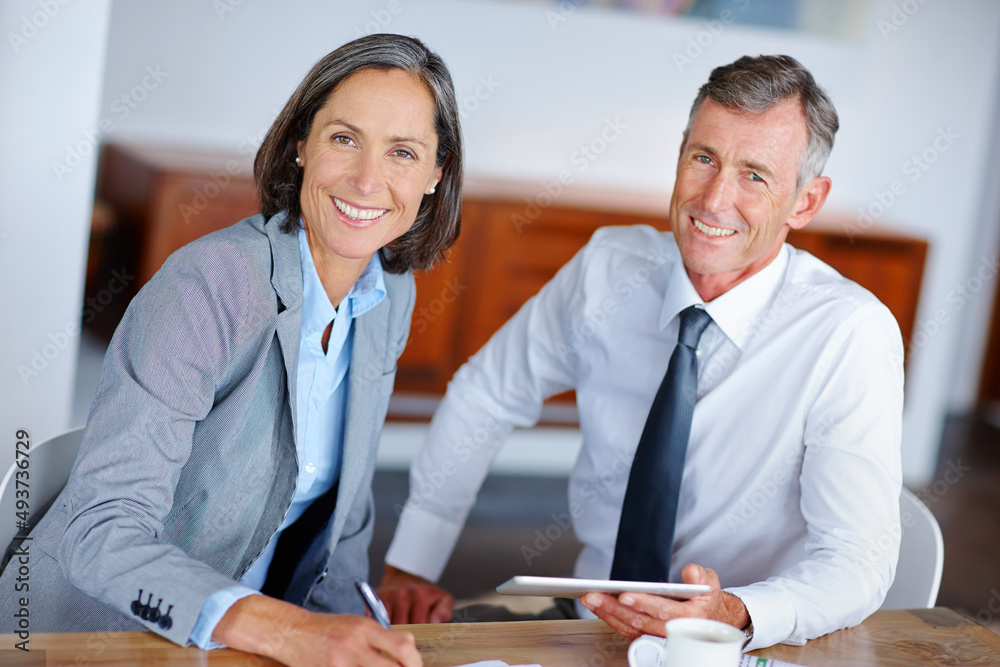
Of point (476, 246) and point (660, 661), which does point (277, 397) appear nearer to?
point (660, 661)

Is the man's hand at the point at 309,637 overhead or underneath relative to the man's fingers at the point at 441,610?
overhead

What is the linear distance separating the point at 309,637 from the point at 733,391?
88cm

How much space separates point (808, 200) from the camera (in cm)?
173

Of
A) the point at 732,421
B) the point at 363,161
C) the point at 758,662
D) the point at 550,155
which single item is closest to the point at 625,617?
the point at 758,662

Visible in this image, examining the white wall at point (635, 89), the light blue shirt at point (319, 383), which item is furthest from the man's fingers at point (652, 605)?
the white wall at point (635, 89)

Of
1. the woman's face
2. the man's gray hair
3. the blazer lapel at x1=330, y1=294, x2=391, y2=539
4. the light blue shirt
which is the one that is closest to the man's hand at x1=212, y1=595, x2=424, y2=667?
the light blue shirt

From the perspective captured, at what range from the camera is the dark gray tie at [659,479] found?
159 centimetres

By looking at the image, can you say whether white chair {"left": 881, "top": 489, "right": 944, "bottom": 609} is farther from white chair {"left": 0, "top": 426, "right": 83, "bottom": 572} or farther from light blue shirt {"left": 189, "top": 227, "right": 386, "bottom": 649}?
white chair {"left": 0, "top": 426, "right": 83, "bottom": 572}

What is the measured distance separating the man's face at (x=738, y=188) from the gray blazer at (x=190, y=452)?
0.60 metres

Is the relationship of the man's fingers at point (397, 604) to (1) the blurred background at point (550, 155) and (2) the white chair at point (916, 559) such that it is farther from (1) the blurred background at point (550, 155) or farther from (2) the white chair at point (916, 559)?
(1) the blurred background at point (550, 155)

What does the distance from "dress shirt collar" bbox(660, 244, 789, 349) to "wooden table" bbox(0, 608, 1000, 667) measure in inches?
20.4

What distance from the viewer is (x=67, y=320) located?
→ 215 centimetres

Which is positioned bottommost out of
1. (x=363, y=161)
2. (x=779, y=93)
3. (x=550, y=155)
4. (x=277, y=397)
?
(x=277, y=397)

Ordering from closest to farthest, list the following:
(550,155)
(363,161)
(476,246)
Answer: (363,161) < (476,246) < (550,155)
